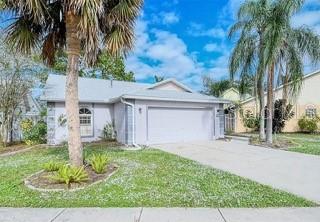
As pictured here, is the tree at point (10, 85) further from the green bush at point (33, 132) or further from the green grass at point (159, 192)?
the green grass at point (159, 192)

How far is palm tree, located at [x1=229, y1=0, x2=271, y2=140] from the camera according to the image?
51.6 ft

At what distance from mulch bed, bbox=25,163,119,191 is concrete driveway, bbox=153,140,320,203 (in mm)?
4122

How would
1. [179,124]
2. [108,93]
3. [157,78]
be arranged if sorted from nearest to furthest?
1. [179,124]
2. [108,93]
3. [157,78]

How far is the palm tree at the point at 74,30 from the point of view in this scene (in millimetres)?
7871

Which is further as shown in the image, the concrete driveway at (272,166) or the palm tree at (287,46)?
the palm tree at (287,46)

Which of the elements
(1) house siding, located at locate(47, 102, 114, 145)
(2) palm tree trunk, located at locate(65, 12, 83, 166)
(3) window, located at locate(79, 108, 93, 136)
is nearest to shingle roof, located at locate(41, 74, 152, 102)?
(1) house siding, located at locate(47, 102, 114, 145)

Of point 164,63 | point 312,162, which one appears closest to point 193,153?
point 312,162

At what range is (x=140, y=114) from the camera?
16.7 metres

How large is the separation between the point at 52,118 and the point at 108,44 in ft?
31.0

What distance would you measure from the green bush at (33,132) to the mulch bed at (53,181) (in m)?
9.48

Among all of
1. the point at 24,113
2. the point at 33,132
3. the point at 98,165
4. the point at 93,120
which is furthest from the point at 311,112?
the point at 24,113

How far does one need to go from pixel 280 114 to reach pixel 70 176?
2035cm

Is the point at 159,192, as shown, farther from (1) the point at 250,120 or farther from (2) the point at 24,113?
(1) the point at 250,120
